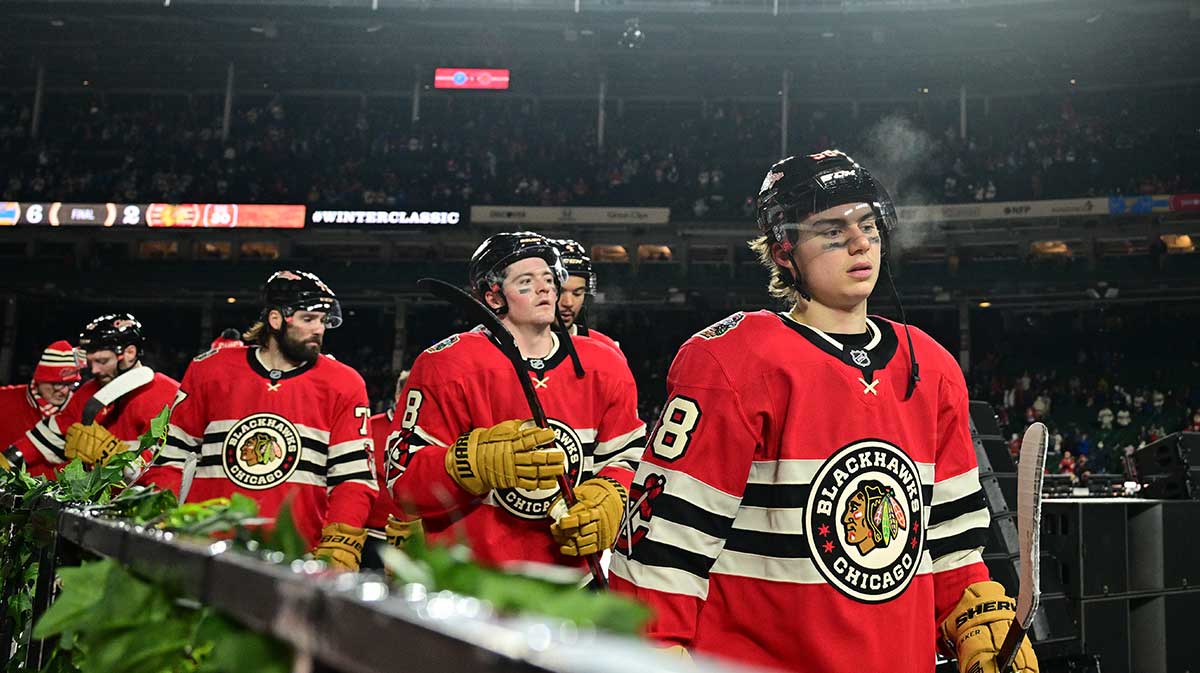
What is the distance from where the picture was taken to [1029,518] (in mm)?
2121

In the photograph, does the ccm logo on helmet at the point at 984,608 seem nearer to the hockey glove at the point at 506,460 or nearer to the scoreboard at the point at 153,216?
the hockey glove at the point at 506,460

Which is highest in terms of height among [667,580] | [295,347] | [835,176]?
[835,176]

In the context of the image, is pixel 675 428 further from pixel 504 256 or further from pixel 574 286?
pixel 574 286

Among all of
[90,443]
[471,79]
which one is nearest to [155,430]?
[90,443]

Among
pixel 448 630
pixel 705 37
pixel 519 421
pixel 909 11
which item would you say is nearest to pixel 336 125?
pixel 705 37

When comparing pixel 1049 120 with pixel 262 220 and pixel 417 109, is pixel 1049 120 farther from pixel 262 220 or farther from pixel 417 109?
pixel 262 220

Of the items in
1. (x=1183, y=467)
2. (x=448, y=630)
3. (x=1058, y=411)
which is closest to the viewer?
(x=448, y=630)

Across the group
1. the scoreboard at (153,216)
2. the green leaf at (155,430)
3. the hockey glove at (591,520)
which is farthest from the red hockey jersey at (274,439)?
the scoreboard at (153,216)

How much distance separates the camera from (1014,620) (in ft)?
7.43

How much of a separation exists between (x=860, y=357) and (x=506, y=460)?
4.26 ft

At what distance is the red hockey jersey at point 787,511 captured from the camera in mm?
2250

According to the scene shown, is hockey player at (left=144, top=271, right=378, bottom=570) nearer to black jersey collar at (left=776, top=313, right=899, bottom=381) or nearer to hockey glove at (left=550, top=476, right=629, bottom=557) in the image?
hockey glove at (left=550, top=476, right=629, bottom=557)

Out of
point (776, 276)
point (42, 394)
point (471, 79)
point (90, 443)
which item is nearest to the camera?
point (776, 276)

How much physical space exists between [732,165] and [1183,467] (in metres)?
20.3
